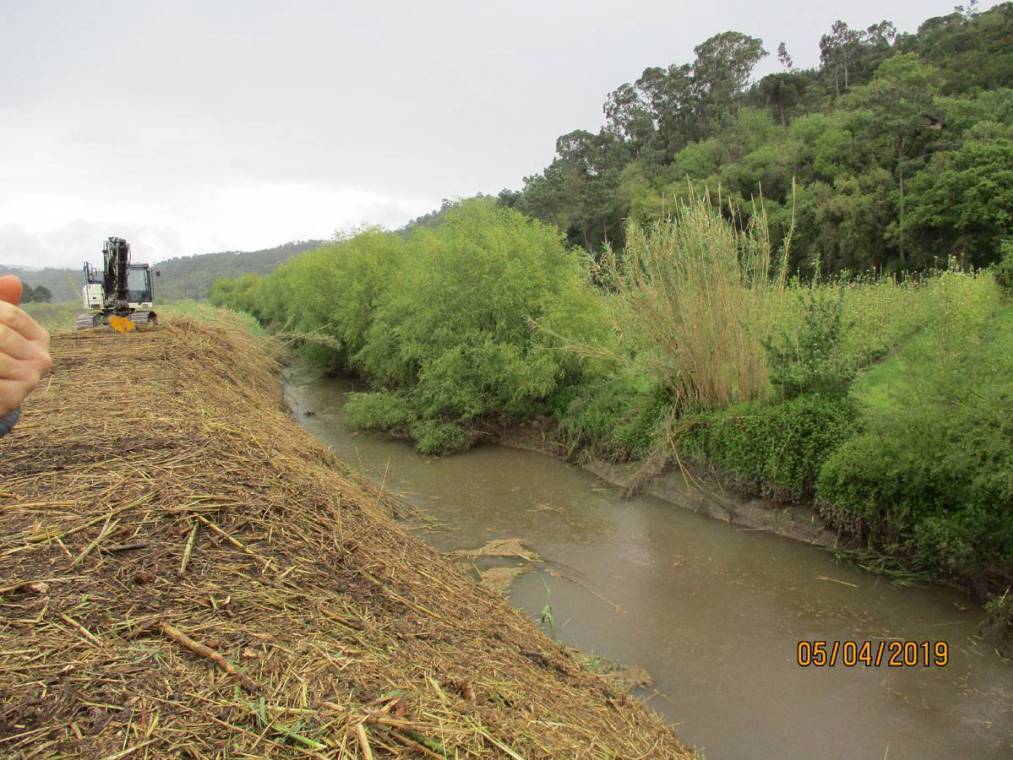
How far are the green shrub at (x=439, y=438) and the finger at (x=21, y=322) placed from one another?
15.1 metres

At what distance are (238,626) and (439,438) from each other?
535 inches

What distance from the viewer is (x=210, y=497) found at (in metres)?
3.92

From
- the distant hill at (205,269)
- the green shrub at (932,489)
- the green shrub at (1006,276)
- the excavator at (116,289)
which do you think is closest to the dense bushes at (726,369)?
the green shrub at (932,489)

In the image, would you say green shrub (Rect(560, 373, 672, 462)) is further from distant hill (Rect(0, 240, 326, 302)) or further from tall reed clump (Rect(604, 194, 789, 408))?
distant hill (Rect(0, 240, 326, 302))

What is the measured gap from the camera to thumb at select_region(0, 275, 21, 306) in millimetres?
1330

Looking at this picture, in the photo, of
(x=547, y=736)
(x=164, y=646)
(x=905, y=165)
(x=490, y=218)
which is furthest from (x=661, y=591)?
(x=905, y=165)

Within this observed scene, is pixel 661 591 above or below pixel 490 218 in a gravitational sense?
below

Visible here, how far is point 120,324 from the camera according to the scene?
1399cm

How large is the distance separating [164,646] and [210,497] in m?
1.45

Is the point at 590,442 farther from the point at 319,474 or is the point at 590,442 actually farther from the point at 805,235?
the point at 805,235

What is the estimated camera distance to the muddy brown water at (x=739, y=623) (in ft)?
21.1
